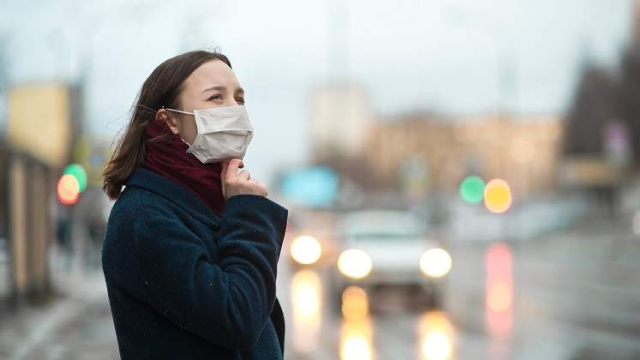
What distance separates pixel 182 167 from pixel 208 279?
34 centimetres

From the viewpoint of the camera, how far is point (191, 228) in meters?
2.48

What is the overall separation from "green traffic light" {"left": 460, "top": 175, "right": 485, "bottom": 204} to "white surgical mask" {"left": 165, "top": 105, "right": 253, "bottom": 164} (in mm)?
38108

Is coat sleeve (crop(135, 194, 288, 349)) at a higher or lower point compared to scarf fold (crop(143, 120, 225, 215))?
lower

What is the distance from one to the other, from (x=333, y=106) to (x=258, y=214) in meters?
128

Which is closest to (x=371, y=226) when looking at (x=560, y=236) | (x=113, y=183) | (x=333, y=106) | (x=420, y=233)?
(x=420, y=233)

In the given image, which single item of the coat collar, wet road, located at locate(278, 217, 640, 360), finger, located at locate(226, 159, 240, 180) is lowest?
wet road, located at locate(278, 217, 640, 360)

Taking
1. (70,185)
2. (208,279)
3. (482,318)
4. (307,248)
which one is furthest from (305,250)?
(208,279)

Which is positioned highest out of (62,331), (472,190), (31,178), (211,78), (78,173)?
(211,78)

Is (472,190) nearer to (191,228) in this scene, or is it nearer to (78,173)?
(78,173)

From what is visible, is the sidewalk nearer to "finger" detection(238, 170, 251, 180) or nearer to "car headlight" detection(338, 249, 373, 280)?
"car headlight" detection(338, 249, 373, 280)

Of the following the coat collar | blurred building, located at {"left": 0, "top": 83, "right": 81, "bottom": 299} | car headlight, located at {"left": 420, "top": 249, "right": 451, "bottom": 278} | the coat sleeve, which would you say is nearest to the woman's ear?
the coat collar

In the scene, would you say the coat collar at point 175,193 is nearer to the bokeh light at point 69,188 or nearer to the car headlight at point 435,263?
the car headlight at point 435,263

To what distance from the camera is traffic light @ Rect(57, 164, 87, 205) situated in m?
24.6

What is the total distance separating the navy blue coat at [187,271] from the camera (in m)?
2.34
